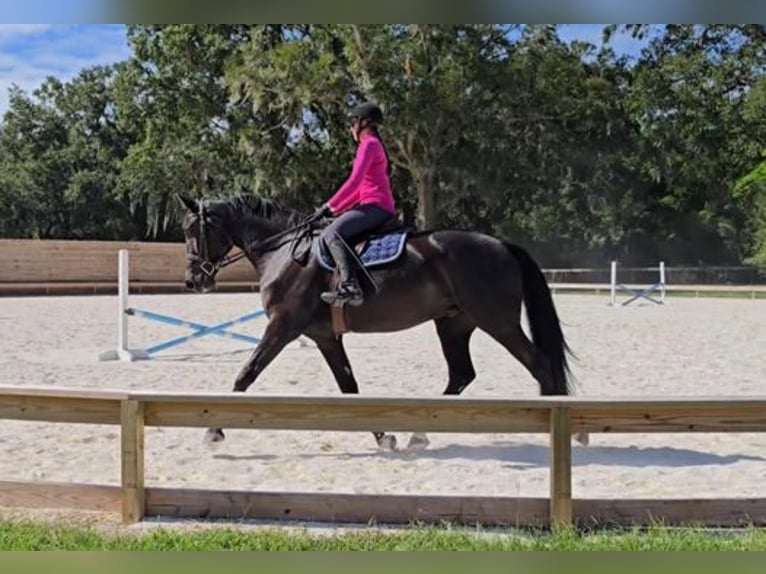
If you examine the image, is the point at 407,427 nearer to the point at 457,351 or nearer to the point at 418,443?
the point at 418,443

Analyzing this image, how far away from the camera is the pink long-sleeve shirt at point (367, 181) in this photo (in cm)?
511

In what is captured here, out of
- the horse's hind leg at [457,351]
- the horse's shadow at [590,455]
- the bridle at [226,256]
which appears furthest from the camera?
the horse's hind leg at [457,351]

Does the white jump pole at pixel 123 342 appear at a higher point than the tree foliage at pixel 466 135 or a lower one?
lower

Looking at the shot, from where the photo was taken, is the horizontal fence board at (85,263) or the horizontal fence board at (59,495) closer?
the horizontal fence board at (59,495)

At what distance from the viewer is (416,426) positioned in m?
3.58

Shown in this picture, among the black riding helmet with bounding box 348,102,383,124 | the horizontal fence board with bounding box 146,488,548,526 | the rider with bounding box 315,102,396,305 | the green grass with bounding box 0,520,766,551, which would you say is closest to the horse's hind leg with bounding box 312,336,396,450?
the rider with bounding box 315,102,396,305

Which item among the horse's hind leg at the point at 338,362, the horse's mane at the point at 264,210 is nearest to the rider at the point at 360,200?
the horse's hind leg at the point at 338,362

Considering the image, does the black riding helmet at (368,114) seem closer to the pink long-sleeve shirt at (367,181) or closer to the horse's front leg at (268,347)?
the pink long-sleeve shirt at (367,181)

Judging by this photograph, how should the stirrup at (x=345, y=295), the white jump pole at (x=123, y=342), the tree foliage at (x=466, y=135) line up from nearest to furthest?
the stirrup at (x=345, y=295)
the white jump pole at (x=123, y=342)
the tree foliage at (x=466, y=135)

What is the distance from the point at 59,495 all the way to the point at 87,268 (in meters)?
23.5

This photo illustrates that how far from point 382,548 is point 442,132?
23479 millimetres

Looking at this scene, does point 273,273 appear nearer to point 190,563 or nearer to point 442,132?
point 190,563

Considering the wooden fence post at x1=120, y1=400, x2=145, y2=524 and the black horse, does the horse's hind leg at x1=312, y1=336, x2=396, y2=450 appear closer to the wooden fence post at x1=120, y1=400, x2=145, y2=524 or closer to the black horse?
the black horse

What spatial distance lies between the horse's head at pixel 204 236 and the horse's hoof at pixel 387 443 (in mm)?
1718
